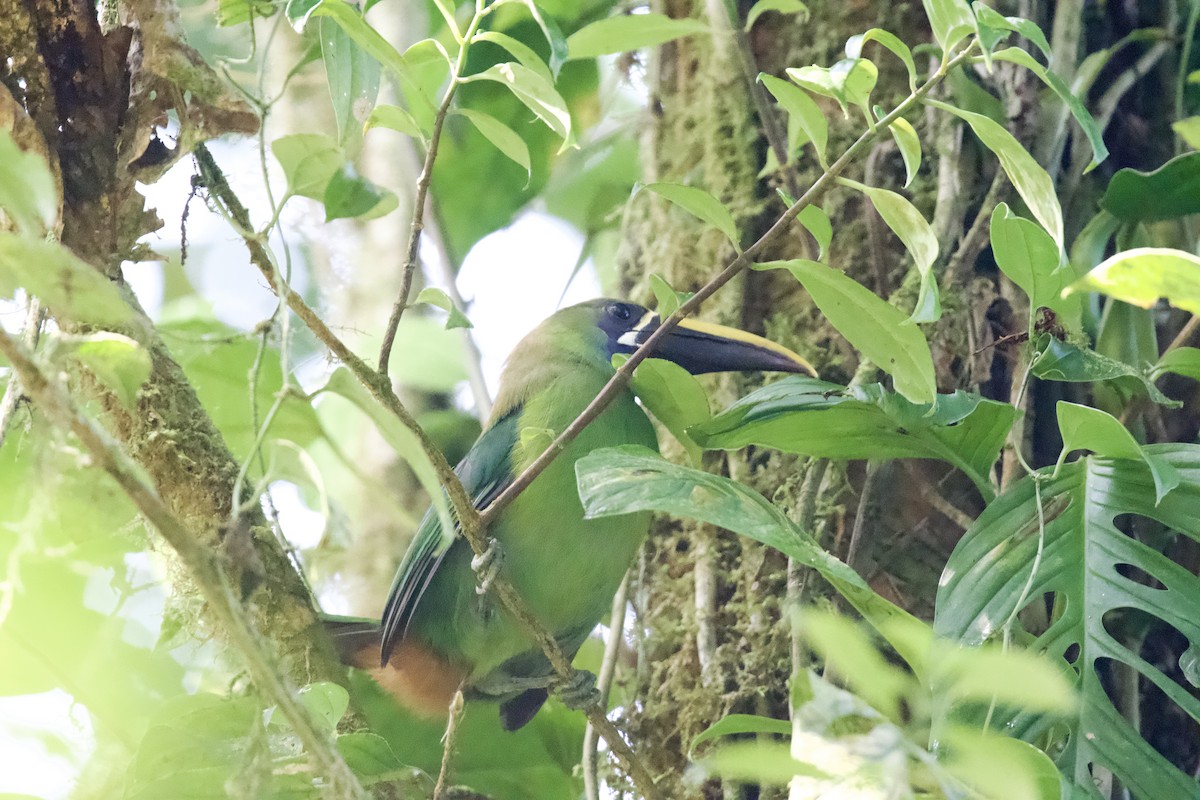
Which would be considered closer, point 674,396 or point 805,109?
point 805,109

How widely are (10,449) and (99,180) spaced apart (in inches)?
27.4

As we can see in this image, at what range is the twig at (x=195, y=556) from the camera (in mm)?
913

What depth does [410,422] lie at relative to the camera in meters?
1.30

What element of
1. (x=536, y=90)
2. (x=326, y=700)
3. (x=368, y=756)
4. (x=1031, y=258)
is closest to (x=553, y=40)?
(x=536, y=90)

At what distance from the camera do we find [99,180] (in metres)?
1.53

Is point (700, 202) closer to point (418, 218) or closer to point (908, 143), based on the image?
point (908, 143)

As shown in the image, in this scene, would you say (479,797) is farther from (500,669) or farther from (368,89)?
(368,89)

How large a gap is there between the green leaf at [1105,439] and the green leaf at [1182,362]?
0.19m

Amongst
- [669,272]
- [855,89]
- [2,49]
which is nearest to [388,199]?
[2,49]

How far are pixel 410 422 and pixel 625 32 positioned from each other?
105cm

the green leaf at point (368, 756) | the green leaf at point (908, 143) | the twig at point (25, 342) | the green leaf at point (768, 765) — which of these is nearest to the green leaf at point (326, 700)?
the green leaf at point (368, 756)

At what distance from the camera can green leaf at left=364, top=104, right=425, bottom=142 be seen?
1.45 metres

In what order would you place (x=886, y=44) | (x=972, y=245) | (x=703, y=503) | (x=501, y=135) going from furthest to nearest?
1. (x=972, y=245)
2. (x=501, y=135)
3. (x=886, y=44)
4. (x=703, y=503)

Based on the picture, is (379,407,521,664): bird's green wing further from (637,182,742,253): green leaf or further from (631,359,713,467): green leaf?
(637,182,742,253): green leaf
